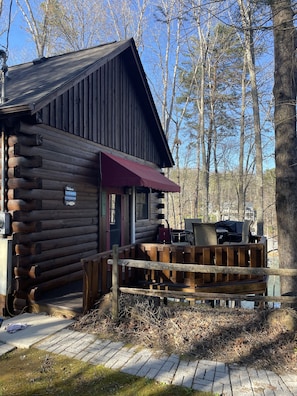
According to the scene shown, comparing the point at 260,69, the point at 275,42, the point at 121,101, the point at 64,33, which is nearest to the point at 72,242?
the point at 121,101

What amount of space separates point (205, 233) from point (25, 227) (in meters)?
4.37

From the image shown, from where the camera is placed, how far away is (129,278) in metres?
5.96

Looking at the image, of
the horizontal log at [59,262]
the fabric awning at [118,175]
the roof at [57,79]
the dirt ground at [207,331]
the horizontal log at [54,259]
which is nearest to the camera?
the dirt ground at [207,331]

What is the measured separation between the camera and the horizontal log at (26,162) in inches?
208

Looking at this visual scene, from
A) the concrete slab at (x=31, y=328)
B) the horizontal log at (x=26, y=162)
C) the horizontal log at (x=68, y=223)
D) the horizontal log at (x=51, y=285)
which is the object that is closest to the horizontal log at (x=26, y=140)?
the horizontal log at (x=26, y=162)

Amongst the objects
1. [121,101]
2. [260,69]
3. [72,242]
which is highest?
[260,69]

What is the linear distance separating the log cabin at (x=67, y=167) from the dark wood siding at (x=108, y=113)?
3cm

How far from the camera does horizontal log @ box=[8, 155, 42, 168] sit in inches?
208

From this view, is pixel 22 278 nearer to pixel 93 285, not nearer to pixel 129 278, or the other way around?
pixel 93 285

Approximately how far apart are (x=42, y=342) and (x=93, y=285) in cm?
110

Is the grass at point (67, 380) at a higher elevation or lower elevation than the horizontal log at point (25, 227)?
lower

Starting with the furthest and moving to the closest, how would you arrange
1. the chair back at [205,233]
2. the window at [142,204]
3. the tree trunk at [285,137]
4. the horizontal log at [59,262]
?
the window at [142,204] < the chair back at [205,233] < the horizontal log at [59,262] < the tree trunk at [285,137]

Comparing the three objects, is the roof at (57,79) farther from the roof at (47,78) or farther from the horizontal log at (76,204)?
the horizontal log at (76,204)

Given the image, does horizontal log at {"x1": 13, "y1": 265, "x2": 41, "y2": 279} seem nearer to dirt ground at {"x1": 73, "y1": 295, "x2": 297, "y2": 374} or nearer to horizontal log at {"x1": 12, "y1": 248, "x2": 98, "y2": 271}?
horizontal log at {"x1": 12, "y1": 248, "x2": 98, "y2": 271}
